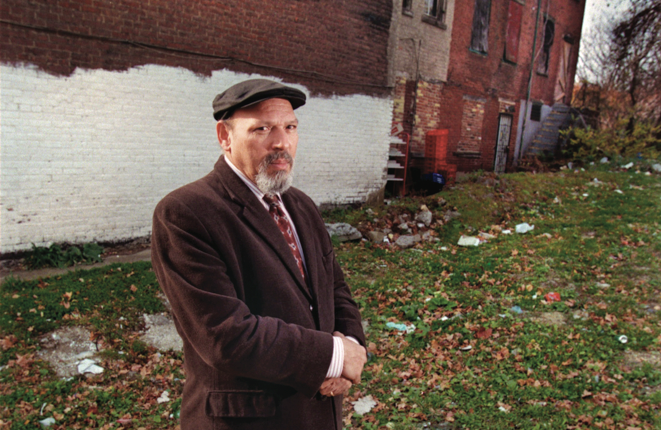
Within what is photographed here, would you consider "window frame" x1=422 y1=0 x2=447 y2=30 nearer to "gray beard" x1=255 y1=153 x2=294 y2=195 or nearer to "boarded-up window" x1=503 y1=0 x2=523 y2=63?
"boarded-up window" x1=503 y1=0 x2=523 y2=63

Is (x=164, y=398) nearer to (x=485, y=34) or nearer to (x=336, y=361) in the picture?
(x=336, y=361)

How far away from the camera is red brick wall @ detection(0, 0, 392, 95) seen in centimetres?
615

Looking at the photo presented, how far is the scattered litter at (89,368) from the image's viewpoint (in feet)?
13.8

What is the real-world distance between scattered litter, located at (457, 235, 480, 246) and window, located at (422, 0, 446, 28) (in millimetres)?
7678

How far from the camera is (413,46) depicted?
41.7 ft

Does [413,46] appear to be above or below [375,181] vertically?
above

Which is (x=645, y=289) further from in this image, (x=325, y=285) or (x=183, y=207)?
(x=183, y=207)

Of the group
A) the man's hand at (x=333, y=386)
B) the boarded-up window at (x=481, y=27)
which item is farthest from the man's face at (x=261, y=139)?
the boarded-up window at (x=481, y=27)

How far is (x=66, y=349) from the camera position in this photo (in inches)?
176

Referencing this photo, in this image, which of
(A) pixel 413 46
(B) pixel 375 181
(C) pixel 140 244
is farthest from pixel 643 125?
(C) pixel 140 244

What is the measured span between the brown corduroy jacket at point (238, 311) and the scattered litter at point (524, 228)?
8.14 metres

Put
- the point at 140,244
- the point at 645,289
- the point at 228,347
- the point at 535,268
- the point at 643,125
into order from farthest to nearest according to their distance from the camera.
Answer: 1. the point at 643,125
2. the point at 140,244
3. the point at 535,268
4. the point at 645,289
5. the point at 228,347

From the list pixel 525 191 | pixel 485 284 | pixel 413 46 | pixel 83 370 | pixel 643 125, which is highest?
pixel 413 46

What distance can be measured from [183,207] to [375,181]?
9.52 m
